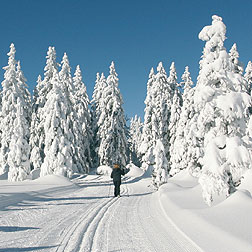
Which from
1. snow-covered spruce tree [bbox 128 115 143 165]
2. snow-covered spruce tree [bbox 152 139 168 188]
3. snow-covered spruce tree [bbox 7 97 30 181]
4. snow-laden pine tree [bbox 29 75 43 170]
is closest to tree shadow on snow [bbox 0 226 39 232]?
snow-covered spruce tree [bbox 152 139 168 188]

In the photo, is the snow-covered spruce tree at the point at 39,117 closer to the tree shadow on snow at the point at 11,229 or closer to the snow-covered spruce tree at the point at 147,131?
the snow-covered spruce tree at the point at 147,131

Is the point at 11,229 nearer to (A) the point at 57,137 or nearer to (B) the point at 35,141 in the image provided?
(A) the point at 57,137

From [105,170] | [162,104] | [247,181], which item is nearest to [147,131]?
[162,104]

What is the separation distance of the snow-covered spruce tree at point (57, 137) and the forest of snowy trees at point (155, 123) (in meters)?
0.10

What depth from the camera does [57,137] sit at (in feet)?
94.3

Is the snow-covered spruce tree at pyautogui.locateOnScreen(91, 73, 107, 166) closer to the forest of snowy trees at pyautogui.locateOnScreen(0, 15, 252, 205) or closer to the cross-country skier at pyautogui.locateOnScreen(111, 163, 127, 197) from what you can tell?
the forest of snowy trees at pyautogui.locateOnScreen(0, 15, 252, 205)

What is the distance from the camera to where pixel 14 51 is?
1390 inches

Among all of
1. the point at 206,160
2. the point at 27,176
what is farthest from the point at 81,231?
the point at 27,176

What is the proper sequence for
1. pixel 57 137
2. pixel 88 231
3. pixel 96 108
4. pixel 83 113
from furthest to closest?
pixel 96 108, pixel 83 113, pixel 57 137, pixel 88 231

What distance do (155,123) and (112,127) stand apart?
20.1 ft

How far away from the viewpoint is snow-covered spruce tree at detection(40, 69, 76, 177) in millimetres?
28094

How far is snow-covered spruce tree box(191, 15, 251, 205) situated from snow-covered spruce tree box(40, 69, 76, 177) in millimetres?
18461

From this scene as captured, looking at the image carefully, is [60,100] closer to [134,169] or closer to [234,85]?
[134,169]

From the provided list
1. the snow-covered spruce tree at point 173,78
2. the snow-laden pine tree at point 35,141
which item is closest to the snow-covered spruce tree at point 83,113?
the snow-laden pine tree at point 35,141
